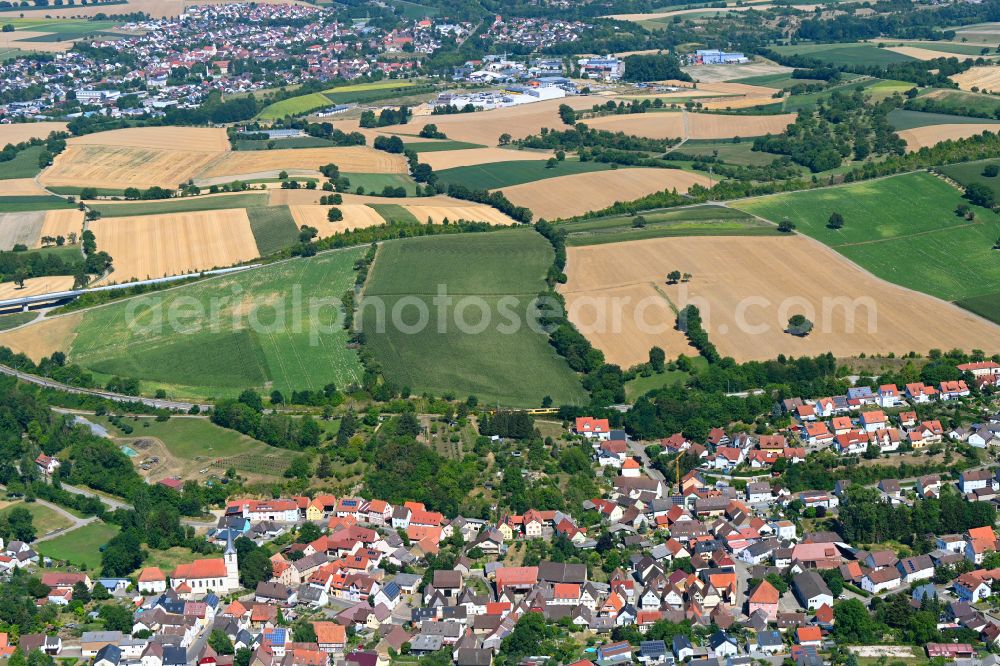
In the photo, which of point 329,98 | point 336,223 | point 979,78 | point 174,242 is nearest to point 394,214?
point 336,223

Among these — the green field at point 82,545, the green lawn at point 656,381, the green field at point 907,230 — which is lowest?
the green field at point 907,230

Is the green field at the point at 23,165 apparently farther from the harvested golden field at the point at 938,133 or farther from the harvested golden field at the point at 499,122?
the harvested golden field at the point at 938,133

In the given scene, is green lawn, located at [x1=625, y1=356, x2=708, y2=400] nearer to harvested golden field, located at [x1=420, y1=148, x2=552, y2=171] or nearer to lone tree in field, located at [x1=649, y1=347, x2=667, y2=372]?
lone tree in field, located at [x1=649, y1=347, x2=667, y2=372]

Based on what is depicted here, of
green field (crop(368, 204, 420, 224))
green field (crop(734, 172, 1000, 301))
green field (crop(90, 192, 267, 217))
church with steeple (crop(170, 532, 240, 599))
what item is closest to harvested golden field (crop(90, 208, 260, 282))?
green field (crop(90, 192, 267, 217))

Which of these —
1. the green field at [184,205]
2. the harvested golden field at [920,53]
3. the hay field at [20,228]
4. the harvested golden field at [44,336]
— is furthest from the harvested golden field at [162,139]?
the harvested golden field at [920,53]

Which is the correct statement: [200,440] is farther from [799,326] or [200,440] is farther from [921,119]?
[921,119]

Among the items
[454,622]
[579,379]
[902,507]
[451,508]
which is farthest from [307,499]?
[902,507]

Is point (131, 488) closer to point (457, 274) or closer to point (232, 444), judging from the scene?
point (232, 444)
